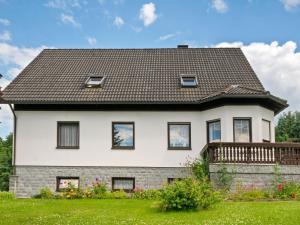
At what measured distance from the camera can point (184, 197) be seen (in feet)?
40.7

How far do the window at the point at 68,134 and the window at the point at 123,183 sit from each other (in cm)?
245

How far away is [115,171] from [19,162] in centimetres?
444

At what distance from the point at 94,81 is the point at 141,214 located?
34.0ft

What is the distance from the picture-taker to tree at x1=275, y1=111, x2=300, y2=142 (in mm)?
40938

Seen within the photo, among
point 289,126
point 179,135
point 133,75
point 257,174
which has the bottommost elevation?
point 257,174

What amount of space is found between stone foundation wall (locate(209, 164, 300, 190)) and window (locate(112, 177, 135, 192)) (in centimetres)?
457

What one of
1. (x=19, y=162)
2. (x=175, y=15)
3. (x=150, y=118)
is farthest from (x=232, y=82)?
(x=19, y=162)

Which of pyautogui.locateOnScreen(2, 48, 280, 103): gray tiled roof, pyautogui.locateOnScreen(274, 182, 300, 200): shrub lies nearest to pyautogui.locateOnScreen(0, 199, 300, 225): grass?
pyautogui.locateOnScreen(274, 182, 300, 200): shrub

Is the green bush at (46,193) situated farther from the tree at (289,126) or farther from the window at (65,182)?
the tree at (289,126)

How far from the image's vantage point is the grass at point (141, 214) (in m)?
10.9

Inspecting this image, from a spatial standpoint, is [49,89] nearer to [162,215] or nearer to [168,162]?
[168,162]

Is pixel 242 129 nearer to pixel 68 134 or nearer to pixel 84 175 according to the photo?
pixel 84 175

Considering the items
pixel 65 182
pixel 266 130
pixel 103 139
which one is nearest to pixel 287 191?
pixel 266 130

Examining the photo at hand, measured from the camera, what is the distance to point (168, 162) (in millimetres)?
19828
